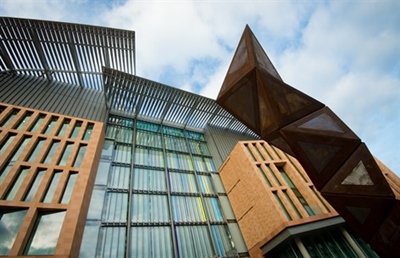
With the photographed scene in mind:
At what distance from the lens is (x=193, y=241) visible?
12953mm

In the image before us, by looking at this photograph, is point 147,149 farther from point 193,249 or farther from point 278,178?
point 278,178

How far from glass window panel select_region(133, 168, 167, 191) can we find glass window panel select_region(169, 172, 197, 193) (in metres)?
0.68

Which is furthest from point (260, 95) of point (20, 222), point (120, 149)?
point (120, 149)

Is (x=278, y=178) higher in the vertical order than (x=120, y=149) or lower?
lower

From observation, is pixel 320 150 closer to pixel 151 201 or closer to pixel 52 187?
pixel 52 187

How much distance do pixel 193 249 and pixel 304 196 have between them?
7636 mm

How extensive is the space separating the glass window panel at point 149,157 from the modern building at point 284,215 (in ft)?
20.4

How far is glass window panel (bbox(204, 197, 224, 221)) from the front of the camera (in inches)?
587

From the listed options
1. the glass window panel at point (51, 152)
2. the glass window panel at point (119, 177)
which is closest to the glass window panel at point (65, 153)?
the glass window panel at point (51, 152)

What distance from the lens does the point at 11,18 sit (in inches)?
589

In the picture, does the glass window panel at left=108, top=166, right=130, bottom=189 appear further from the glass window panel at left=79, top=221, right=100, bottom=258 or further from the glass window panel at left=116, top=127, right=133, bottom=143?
the glass window panel at left=116, top=127, right=133, bottom=143

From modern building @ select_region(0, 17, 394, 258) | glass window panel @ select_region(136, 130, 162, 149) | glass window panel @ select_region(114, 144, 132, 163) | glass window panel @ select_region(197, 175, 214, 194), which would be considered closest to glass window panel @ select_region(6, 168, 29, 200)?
modern building @ select_region(0, 17, 394, 258)

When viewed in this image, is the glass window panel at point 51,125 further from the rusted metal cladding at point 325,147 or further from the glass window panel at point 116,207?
the rusted metal cladding at point 325,147

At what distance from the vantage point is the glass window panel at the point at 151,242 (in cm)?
1138
